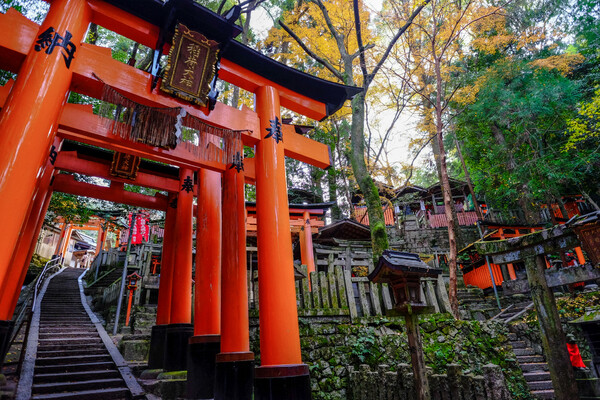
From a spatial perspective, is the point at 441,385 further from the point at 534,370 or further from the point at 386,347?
the point at 534,370

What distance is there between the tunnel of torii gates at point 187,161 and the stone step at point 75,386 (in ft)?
3.72

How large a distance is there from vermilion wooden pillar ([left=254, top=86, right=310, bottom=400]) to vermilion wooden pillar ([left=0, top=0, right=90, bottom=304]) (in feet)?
11.0

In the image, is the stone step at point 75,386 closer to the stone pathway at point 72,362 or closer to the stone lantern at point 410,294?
the stone pathway at point 72,362

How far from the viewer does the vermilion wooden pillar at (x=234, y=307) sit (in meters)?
5.80

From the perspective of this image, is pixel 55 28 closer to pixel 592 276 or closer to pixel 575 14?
pixel 592 276

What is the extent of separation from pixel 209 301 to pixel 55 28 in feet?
18.8

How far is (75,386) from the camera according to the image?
6.66 meters

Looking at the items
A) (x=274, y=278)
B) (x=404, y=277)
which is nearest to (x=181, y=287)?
(x=274, y=278)

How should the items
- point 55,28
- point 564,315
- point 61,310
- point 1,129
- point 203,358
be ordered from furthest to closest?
point 61,310 → point 564,315 → point 203,358 → point 55,28 → point 1,129

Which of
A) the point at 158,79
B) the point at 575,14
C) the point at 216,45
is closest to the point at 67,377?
the point at 158,79

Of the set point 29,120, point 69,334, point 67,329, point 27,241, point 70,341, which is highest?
point 29,120

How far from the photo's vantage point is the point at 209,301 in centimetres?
720

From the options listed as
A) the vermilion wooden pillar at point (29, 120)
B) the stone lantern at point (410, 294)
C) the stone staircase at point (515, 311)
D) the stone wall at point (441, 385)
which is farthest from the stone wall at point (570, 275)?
the vermilion wooden pillar at point (29, 120)

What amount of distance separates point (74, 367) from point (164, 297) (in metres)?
2.46
